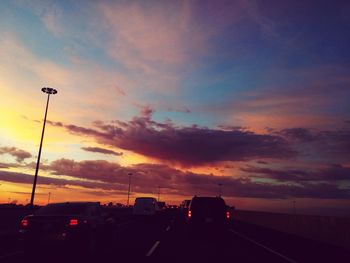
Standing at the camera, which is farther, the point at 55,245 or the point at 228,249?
the point at 228,249

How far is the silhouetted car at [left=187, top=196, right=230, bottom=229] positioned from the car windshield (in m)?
10.6

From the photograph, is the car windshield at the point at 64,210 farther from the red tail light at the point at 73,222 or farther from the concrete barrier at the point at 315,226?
the concrete barrier at the point at 315,226

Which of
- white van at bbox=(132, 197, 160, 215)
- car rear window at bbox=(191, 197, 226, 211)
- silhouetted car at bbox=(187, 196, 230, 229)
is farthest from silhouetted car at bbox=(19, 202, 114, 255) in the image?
white van at bbox=(132, 197, 160, 215)

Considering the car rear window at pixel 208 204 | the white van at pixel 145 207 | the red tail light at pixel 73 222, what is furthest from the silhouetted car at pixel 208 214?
the white van at pixel 145 207

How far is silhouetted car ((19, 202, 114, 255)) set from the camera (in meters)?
12.3

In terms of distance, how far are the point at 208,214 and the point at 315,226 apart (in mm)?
5408

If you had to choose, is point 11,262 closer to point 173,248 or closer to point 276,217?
point 173,248

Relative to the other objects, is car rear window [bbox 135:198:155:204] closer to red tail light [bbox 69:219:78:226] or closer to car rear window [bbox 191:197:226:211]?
car rear window [bbox 191:197:226:211]

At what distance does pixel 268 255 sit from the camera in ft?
47.9

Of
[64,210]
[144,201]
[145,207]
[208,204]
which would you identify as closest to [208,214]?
[208,204]

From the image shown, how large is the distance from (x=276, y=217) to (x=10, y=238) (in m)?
18.6

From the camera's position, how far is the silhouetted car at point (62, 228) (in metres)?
12.3

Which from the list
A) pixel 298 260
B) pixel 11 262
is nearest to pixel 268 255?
pixel 298 260

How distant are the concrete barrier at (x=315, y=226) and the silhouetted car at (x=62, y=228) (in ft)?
36.6
